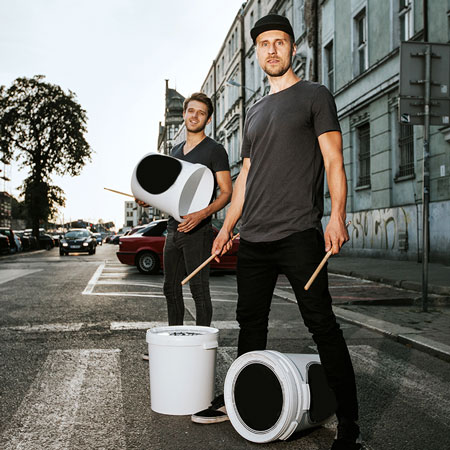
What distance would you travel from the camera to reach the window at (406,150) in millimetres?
16361

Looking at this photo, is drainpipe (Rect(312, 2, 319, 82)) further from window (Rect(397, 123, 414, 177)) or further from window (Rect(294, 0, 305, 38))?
window (Rect(397, 123, 414, 177))

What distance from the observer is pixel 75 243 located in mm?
32531

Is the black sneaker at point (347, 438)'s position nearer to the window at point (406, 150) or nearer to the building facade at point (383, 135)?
the building facade at point (383, 135)

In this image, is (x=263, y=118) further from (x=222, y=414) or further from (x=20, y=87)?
(x=20, y=87)

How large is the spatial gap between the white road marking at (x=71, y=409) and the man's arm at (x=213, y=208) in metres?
1.19

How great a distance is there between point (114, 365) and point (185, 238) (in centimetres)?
119

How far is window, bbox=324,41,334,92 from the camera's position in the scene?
2308 cm

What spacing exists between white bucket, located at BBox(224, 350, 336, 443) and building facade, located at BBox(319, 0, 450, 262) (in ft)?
39.5

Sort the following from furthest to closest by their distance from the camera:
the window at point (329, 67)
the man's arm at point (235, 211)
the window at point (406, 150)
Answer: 1. the window at point (329, 67)
2. the window at point (406, 150)
3. the man's arm at point (235, 211)

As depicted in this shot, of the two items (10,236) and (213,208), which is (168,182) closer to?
(213,208)

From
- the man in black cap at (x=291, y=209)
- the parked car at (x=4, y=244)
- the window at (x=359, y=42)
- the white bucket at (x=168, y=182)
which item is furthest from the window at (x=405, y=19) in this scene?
the parked car at (x=4, y=244)

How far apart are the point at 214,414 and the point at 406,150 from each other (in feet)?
48.6

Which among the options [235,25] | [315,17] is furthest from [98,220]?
[315,17]

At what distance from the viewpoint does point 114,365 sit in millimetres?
4570
